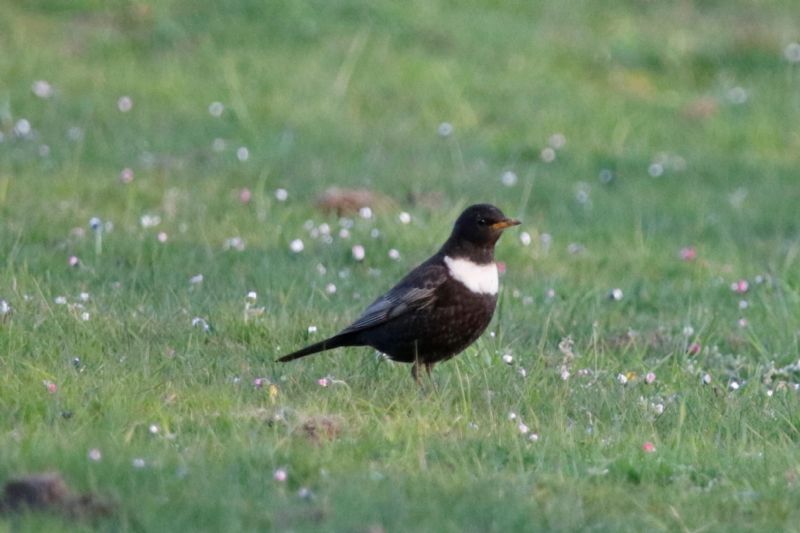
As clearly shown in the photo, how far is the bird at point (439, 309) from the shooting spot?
260 inches

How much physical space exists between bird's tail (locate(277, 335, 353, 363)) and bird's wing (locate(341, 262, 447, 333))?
45 mm

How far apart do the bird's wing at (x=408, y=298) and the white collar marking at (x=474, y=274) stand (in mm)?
49

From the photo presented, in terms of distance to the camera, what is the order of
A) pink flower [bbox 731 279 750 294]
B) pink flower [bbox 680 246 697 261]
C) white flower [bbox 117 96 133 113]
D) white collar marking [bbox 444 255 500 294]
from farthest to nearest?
white flower [bbox 117 96 133 113] → pink flower [bbox 680 246 697 261] → pink flower [bbox 731 279 750 294] → white collar marking [bbox 444 255 500 294]

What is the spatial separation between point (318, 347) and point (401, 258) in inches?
91.1

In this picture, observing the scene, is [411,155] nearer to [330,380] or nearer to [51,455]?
[330,380]

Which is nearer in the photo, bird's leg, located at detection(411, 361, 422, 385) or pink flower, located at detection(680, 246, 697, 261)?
bird's leg, located at detection(411, 361, 422, 385)

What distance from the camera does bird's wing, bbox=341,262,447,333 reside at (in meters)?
6.70

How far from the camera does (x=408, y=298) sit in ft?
22.1

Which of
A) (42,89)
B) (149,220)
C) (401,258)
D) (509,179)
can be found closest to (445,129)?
(509,179)

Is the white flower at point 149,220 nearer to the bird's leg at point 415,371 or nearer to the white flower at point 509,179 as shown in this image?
the bird's leg at point 415,371

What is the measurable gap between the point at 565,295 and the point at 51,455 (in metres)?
4.06

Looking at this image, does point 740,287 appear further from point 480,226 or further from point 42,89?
point 42,89

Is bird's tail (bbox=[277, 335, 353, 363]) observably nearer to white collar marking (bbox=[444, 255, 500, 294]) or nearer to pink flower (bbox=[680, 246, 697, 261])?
white collar marking (bbox=[444, 255, 500, 294])

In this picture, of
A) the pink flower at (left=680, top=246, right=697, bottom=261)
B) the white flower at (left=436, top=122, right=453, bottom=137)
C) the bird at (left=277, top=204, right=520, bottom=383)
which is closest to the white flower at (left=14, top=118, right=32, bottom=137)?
the white flower at (left=436, top=122, right=453, bottom=137)
